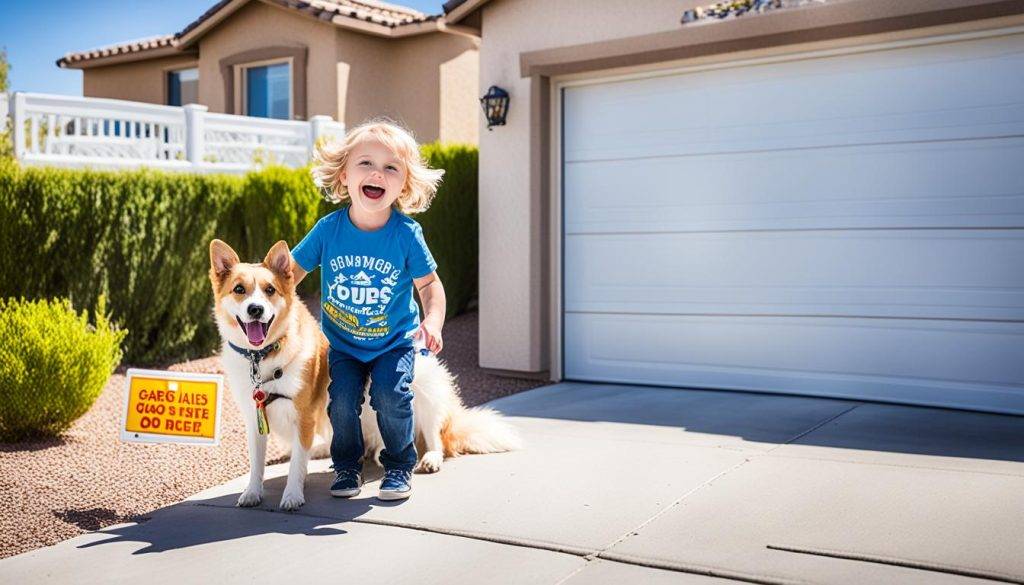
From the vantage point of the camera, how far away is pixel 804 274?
7.29m

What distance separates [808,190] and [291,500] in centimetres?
452

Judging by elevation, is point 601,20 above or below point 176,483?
above

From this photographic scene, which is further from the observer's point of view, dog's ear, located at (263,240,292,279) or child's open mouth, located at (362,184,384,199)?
child's open mouth, located at (362,184,384,199)

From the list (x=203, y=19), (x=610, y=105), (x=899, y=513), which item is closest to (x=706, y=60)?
(x=610, y=105)

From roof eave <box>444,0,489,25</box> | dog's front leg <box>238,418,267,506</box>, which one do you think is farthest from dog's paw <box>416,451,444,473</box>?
roof eave <box>444,0,489,25</box>

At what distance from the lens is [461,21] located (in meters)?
8.72

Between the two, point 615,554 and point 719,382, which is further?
point 719,382

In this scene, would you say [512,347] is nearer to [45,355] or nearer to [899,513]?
[45,355]

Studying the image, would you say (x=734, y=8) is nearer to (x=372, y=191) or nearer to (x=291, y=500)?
(x=372, y=191)

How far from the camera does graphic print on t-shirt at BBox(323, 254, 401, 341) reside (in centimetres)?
455

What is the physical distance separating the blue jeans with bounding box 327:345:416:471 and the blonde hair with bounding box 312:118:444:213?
0.73 metres

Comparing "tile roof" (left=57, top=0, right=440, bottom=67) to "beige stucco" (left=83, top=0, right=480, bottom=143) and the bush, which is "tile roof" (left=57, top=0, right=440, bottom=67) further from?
the bush

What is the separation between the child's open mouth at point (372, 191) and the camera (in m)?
4.54

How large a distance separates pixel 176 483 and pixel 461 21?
5062mm
